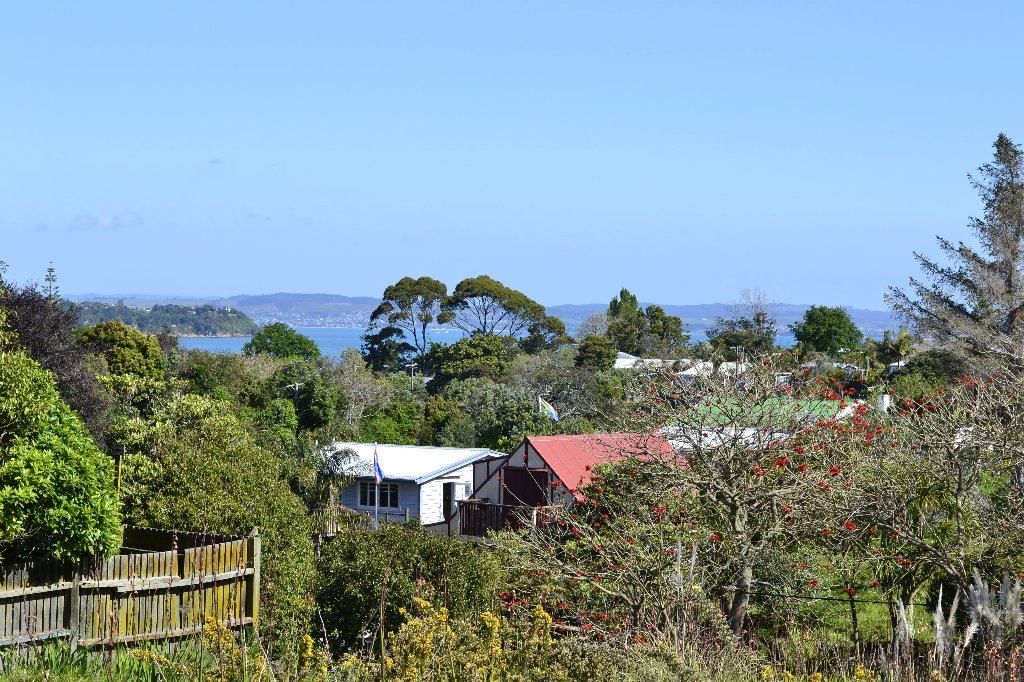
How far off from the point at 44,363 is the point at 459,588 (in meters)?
15.3

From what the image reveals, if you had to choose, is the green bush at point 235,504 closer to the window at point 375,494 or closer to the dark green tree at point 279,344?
the window at point 375,494

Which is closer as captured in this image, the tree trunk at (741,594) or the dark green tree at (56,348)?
the tree trunk at (741,594)

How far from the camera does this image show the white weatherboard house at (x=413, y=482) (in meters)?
41.2

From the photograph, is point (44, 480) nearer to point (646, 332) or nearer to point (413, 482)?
point (413, 482)

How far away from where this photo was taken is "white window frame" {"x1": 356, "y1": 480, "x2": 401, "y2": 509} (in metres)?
42.1

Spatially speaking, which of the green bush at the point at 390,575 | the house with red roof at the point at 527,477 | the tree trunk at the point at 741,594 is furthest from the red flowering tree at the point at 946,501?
the house with red roof at the point at 527,477

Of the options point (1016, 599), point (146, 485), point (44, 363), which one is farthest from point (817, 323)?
point (1016, 599)

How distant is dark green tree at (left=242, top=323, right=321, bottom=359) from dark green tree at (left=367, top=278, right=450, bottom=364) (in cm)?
866

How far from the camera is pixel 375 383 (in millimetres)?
63375

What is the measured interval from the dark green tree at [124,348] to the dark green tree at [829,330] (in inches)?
1577

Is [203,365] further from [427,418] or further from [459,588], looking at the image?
[459,588]

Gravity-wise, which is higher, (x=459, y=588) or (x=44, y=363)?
(x=44, y=363)

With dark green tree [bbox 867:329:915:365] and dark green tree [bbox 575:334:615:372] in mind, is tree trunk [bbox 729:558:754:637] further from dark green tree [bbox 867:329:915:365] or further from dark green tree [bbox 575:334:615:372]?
dark green tree [bbox 575:334:615:372]

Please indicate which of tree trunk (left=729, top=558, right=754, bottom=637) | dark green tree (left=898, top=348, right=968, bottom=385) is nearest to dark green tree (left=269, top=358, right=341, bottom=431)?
dark green tree (left=898, top=348, right=968, bottom=385)
